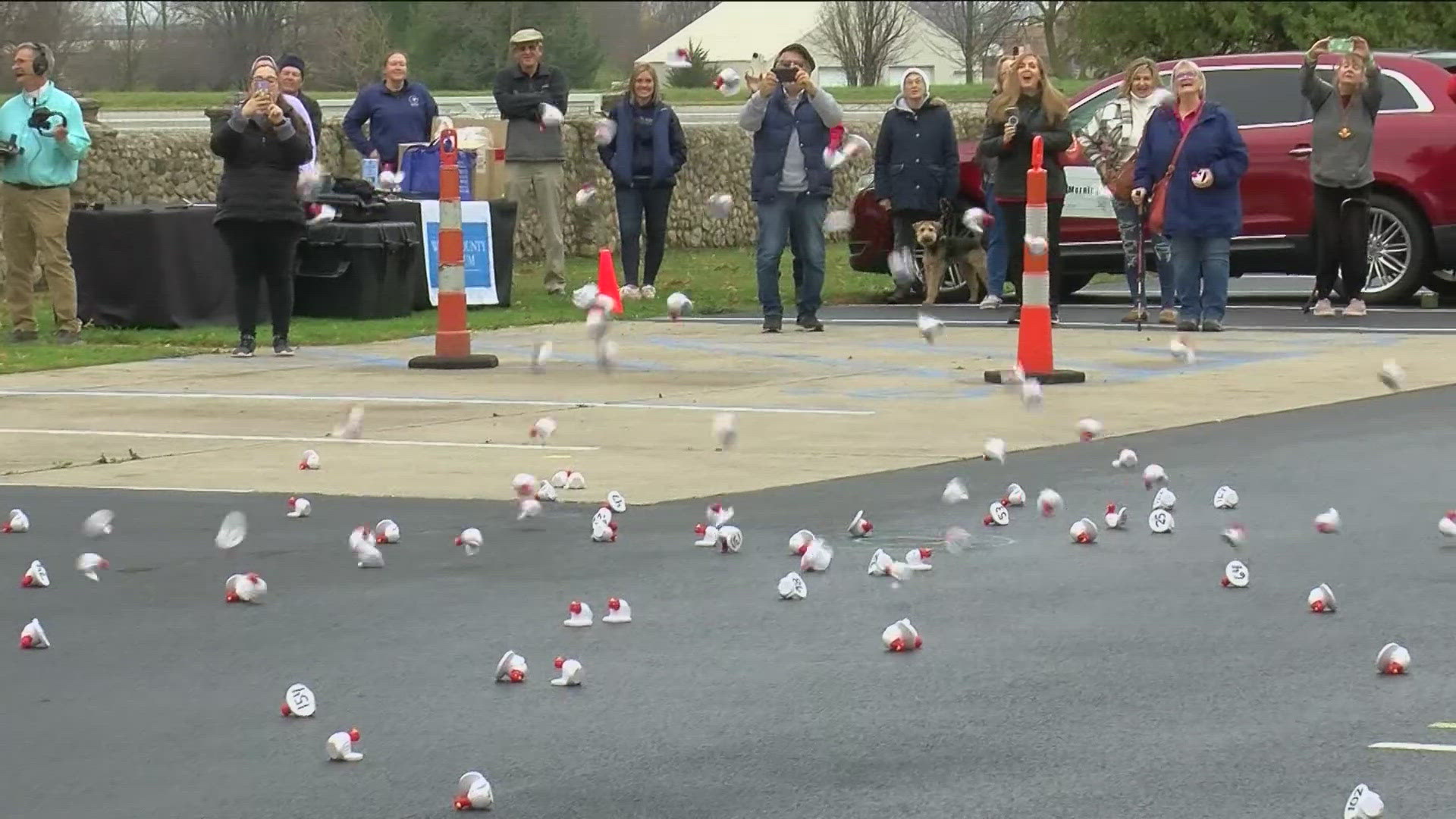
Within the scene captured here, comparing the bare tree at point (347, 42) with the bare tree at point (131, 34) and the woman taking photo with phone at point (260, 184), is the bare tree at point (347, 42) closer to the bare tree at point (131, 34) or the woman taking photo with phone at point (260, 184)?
the bare tree at point (131, 34)

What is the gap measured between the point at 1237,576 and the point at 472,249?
40.9ft

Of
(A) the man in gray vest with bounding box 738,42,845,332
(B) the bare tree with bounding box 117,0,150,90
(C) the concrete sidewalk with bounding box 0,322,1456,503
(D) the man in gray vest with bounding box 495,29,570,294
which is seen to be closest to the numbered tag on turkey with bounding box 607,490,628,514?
(C) the concrete sidewalk with bounding box 0,322,1456,503

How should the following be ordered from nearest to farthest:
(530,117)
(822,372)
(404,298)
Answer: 1. (822,372)
2. (404,298)
3. (530,117)

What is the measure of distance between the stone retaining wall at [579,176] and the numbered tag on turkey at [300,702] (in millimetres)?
15194

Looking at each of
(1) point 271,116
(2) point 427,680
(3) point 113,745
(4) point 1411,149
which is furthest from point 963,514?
(4) point 1411,149

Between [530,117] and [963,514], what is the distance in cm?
1161

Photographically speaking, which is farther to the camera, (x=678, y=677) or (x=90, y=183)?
(x=90, y=183)

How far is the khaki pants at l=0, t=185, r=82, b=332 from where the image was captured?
53.9 feet

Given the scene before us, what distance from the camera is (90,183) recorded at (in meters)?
23.2

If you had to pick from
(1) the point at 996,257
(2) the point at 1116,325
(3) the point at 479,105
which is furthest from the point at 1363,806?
(3) the point at 479,105

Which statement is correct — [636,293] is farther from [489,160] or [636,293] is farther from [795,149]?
[795,149]

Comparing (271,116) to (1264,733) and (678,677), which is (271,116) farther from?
(1264,733)

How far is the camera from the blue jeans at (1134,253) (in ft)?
55.8

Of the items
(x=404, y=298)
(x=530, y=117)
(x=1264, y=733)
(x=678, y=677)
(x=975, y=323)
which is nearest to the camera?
(x=1264, y=733)
